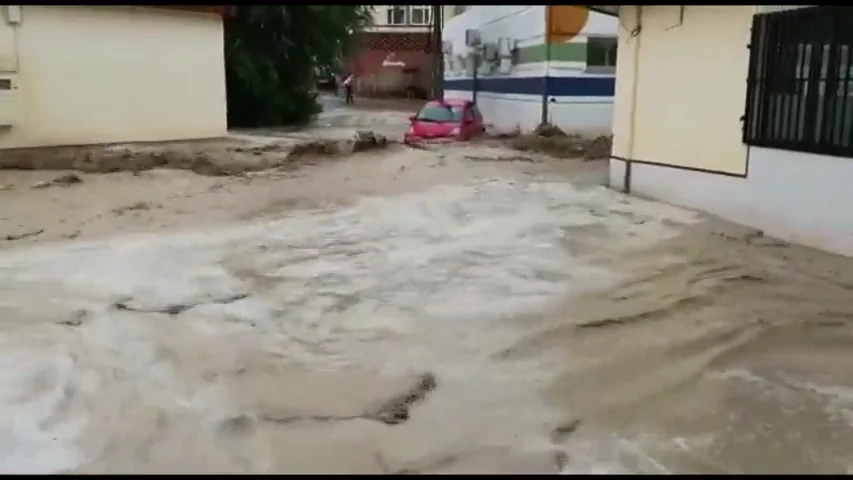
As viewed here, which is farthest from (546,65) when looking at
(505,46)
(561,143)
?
(505,46)

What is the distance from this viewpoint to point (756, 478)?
3.03ft

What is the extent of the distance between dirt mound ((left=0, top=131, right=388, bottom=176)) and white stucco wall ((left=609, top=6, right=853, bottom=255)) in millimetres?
4711

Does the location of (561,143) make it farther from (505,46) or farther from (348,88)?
(348,88)

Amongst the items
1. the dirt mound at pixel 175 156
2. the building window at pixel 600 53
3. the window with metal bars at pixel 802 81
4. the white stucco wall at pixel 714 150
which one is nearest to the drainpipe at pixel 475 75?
the building window at pixel 600 53

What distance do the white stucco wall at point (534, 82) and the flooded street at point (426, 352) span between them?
29.5 ft

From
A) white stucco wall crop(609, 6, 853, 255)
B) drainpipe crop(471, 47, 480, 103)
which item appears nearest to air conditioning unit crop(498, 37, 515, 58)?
drainpipe crop(471, 47, 480, 103)

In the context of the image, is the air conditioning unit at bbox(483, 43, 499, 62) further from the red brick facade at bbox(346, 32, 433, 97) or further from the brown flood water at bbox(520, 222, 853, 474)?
the brown flood water at bbox(520, 222, 853, 474)

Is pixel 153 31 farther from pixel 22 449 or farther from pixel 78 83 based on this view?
pixel 22 449

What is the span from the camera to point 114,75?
11.2 metres

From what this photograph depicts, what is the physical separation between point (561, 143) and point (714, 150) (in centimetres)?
657

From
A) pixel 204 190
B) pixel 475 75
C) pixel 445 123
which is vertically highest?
pixel 475 75

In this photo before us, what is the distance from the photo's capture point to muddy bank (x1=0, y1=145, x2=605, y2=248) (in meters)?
6.90

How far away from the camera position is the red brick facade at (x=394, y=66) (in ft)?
102

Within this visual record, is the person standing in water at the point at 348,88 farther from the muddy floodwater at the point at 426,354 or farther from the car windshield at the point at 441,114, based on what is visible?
the muddy floodwater at the point at 426,354
